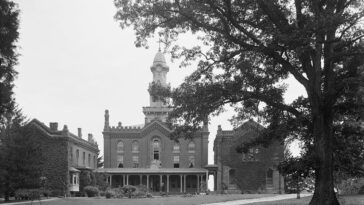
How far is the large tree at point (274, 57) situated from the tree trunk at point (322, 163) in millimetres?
34

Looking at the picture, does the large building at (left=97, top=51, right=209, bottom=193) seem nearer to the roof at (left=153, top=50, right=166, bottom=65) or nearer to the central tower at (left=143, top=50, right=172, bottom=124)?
the central tower at (left=143, top=50, right=172, bottom=124)

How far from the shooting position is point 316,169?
17.5 m

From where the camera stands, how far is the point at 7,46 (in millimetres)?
20359

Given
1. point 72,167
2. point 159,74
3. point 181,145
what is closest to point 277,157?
point 181,145

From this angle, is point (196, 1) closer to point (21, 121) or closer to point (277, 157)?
point (21, 121)

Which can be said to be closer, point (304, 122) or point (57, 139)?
point (304, 122)

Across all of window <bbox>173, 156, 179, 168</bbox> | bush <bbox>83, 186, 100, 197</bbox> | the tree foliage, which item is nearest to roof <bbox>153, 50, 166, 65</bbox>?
window <bbox>173, 156, 179, 168</bbox>

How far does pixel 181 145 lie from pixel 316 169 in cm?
5130

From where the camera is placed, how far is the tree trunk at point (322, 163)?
57.1 ft

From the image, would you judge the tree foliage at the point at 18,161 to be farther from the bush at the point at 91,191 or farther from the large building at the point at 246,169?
the large building at the point at 246,169

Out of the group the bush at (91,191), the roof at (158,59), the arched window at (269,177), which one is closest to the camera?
the bush at (91,191)

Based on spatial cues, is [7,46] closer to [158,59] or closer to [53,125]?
[53,125]

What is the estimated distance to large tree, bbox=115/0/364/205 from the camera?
17172 millimetres

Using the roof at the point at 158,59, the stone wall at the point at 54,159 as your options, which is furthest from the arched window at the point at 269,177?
the roof at the point at 158,59
